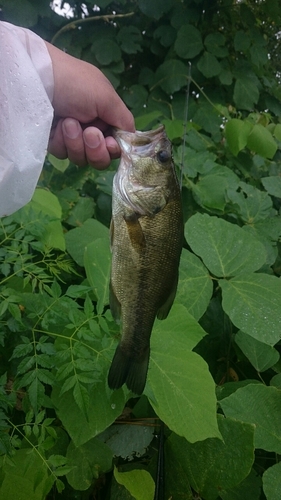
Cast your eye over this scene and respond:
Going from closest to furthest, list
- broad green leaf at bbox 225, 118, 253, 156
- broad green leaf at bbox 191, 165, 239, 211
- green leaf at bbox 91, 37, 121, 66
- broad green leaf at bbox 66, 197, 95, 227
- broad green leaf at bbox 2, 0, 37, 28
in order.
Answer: broad green leaf at bbox 66, 197, 95, 227
broad green leaf at bbox 191, 165, 239, 211
broad green leaf at bbox 225, 118, 253, 156
broad green leaf at bbox 2, 0, 37, 28
green leaf at bbox 91, 37, 121, 66

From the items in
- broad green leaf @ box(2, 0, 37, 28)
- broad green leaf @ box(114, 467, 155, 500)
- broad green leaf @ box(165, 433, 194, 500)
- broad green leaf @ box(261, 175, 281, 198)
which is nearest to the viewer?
broad green leaf @ box(114, 467, 155, 500)

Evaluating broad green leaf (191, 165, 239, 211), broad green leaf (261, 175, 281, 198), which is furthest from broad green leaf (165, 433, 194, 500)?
broad green leaf (261, 175, 281, 198)

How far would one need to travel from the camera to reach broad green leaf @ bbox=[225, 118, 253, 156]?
244cm

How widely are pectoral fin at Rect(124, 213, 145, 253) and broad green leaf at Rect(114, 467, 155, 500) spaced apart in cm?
54

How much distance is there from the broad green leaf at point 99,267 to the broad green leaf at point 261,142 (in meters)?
1.43

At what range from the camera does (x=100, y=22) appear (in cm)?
313

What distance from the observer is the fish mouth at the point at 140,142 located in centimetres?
104

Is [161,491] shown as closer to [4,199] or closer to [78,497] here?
[78,497]

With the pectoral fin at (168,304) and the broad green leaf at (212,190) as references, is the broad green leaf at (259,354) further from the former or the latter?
the broad green leaf at (212,190)

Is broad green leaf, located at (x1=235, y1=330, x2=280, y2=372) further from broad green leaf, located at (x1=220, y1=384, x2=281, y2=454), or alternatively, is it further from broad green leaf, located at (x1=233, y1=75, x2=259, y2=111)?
broad green leaf, located at (x1=233, y1=75, x2=259, y2=111)

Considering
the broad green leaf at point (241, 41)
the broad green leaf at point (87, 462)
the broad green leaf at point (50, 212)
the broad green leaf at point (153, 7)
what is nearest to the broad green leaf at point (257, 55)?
the broad green leaf at point (241, 41)

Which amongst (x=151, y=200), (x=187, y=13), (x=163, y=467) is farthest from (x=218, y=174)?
(x=187, y=13)

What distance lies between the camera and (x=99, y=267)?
1311mm

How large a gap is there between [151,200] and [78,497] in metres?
0.87
